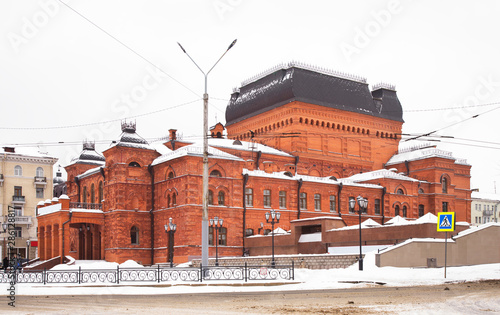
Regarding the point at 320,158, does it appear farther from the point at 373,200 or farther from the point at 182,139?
the point at 182,139

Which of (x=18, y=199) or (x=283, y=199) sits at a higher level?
(x=283, y=199)

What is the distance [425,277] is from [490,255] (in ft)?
30.4

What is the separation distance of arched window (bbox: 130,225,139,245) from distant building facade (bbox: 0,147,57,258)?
63.3 ft

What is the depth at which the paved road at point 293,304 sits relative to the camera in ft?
45.3

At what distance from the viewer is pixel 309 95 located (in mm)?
57375

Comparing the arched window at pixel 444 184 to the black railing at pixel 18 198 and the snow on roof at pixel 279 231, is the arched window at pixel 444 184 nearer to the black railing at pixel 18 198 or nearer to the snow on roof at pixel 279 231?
the snow on roof at pixel 279 231

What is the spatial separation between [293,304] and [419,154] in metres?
48.6

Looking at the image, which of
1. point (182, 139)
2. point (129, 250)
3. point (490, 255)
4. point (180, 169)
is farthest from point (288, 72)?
point (490, 255)

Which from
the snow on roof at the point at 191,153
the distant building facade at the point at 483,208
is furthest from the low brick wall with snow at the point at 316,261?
the distant building facade at the point at 483,208

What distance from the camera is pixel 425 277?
25406mm

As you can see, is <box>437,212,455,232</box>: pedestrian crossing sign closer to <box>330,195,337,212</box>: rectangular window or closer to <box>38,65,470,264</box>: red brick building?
<box>38,65,470,264</box>: red brick building

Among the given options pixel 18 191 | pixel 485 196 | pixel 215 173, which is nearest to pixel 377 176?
pixel 215 173

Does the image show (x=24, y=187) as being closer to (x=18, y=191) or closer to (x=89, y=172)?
(x=18, y=191)

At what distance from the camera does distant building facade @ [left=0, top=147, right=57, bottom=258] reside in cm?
6178
